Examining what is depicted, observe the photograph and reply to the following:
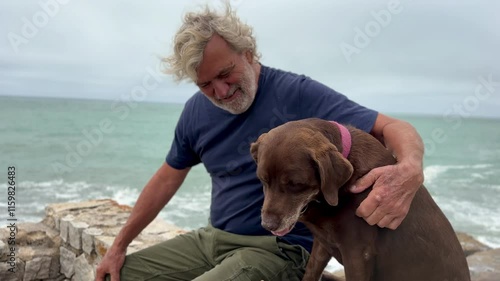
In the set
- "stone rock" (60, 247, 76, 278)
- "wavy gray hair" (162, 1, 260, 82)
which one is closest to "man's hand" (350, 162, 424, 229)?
"wavy gray hair" (162, 1, 260, 82)

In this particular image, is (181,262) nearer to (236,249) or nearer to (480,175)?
(236,249)

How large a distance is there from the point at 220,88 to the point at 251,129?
1.01 feet

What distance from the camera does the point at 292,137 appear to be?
82.7 inches

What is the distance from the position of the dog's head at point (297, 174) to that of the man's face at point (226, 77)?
0.85m

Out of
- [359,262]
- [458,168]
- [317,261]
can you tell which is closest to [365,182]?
[359,262]

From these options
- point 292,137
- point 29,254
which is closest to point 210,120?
point 292,137

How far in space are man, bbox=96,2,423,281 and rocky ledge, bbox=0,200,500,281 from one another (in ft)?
4.00

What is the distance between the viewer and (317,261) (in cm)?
238

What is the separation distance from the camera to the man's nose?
290 centimetres

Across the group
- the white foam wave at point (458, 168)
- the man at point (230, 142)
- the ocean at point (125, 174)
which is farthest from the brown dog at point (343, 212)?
the white foam wave at point (458, 168)

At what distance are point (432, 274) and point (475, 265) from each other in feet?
9.37

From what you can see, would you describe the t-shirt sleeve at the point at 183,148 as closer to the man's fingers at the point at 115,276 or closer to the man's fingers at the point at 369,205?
the man's fingers at the point at 115,276

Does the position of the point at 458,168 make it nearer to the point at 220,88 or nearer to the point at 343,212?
the point at 220,88

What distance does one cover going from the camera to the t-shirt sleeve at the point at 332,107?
2.68 meters
